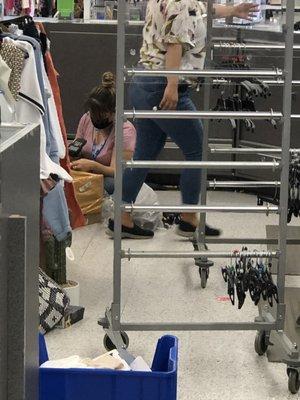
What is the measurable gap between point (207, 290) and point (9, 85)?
4.92ft

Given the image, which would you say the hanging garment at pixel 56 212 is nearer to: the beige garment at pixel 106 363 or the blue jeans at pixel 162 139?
the blue jeans at pixel 162 139

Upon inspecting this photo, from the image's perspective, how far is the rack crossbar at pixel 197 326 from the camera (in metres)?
3.25

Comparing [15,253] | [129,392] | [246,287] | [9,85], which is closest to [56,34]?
[9,85]

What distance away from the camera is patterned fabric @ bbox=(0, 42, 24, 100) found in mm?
3359

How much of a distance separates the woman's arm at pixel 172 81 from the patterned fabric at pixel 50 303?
36.6 inches

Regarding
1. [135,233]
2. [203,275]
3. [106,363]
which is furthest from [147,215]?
[106,363]

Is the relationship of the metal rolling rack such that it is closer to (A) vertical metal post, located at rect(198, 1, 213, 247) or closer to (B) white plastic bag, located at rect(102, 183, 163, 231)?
(A) vertical metal post, located at rect(198, 1, 213, 247)

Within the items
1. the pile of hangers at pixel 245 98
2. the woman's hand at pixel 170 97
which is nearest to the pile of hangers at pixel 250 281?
the pile of hangers at pixel 245 98

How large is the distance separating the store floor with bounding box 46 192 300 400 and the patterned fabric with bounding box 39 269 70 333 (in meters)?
0.06

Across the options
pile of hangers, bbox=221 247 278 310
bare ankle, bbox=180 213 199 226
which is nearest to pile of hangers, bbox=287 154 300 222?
pile of hangers, bbox=221 247 278 310

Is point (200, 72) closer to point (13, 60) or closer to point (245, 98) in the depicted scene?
point (245, 98)

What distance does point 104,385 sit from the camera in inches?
91.7

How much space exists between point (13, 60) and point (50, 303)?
0.99 metres

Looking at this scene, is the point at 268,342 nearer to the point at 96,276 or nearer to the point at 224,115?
the point at 224,115
